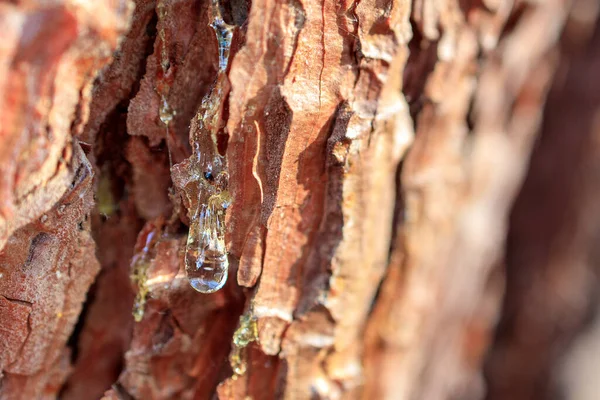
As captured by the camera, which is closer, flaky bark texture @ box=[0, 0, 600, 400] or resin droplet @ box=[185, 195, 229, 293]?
flaky bark texture @ box=[0, 0, 600, 400]

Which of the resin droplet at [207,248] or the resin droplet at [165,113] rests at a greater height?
the resin droplet at [165,113]

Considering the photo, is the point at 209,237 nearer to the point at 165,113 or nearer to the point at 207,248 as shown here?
the point at 207,248

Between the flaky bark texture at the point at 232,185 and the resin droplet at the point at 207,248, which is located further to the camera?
the resin droplet at the point at 207,248

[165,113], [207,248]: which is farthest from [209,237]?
[165,113]

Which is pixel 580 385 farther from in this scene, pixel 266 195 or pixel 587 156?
pixel 266 195

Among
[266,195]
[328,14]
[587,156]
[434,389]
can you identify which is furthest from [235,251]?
[587,156]
